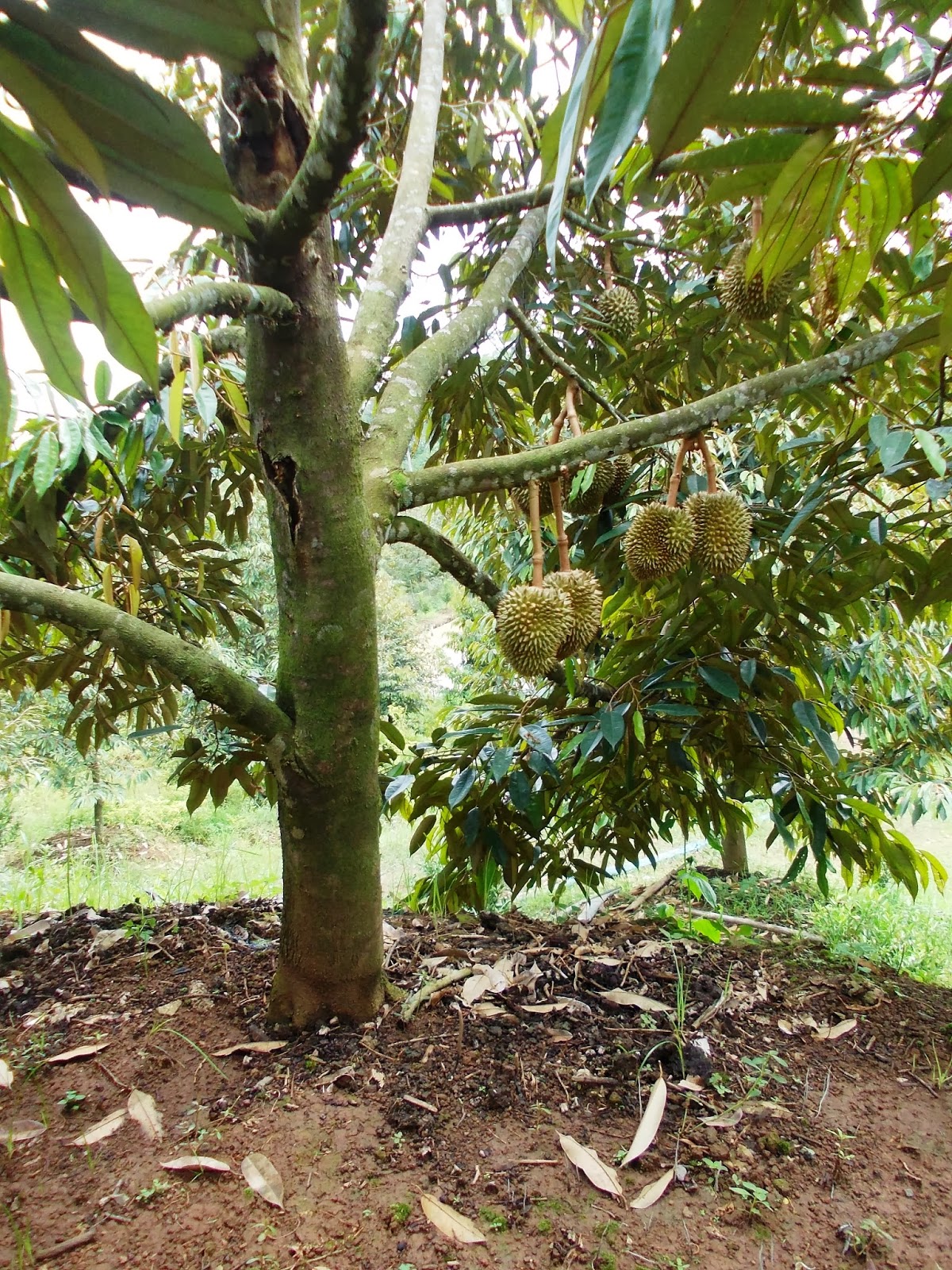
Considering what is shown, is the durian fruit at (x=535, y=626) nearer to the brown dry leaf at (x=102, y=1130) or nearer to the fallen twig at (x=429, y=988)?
the fallen twig at (x=429, y=988)

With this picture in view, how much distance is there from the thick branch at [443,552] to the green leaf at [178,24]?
0.76m

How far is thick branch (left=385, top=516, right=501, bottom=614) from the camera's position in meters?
1.07

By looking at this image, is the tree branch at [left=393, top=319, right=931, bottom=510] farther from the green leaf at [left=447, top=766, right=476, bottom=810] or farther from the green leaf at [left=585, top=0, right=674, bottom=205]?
the green leaf at [left=585, top=0, right=674, bottom=205]

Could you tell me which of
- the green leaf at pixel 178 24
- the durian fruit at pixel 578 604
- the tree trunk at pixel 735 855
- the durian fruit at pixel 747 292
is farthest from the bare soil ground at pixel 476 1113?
the tree trunk at pixel 735 855

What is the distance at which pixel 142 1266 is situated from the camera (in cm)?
65

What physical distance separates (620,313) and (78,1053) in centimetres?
146

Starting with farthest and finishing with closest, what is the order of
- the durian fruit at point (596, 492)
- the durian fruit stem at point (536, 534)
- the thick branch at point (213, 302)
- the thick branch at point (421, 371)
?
the durian fruit at point (596, 492) → the thick branch at point (421, 371) → the durian fruit stem at point (536, 534) → the thick branch at point (213, 302)

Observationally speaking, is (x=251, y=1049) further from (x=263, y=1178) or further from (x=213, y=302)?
(x=213, y=302)

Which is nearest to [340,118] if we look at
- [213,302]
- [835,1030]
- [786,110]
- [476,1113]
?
[213,302]

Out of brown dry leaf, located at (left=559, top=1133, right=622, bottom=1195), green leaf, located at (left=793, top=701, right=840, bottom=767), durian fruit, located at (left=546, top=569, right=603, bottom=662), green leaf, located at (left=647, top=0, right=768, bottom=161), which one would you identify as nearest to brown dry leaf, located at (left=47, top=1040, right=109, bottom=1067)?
brown dry leaf, located at (left=559, top=1133, right=622, bottom=1195)

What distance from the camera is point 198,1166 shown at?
29.9 inches

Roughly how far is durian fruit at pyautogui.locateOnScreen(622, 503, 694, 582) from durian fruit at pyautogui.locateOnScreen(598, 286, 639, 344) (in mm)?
441

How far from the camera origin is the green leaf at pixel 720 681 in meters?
1.02

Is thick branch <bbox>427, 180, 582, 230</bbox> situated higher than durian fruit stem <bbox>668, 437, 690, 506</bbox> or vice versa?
thick branch <bbox>427, 180, 582, 230</bbox>
